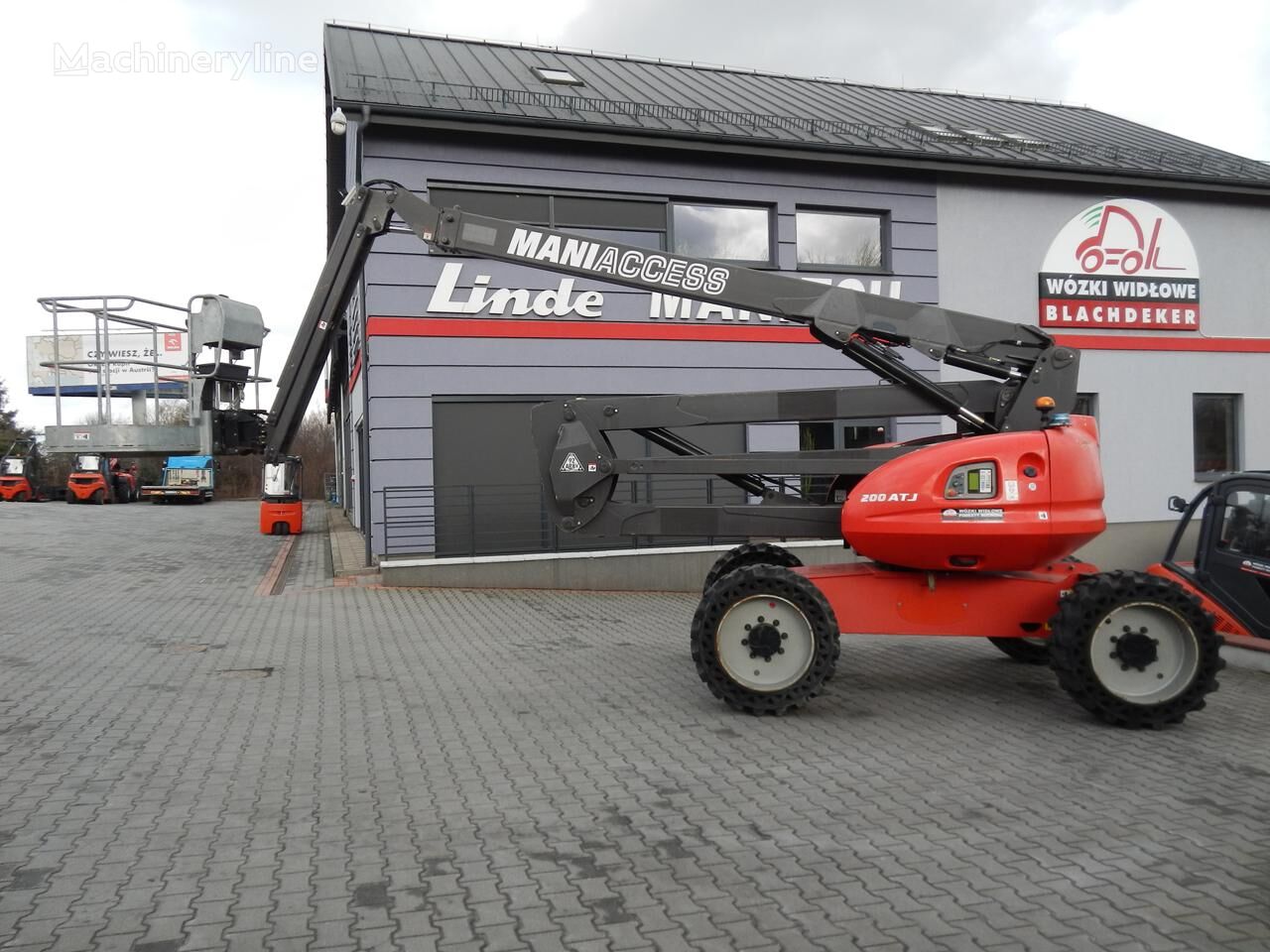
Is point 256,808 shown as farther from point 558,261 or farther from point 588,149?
point 588,149

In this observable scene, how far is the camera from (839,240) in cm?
1485

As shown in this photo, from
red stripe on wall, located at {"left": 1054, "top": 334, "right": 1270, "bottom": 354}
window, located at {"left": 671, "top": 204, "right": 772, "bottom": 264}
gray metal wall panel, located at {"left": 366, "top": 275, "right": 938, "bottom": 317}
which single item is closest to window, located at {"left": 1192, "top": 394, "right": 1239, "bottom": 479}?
red stripe on wall, located at {"left": 1054, "top": 334, "right": 1270, "bottom": 354}

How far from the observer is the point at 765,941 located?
3338mm

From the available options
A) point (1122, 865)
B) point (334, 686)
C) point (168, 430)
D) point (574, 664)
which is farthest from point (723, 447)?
point (168, 430)

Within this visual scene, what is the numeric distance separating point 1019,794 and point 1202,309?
1410 cm

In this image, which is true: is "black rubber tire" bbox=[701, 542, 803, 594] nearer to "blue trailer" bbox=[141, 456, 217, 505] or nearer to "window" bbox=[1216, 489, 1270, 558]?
"window" bbox=[1216, 489, 1270, 558]

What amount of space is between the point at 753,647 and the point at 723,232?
9364mm

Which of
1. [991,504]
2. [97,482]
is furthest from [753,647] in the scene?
[97,482]

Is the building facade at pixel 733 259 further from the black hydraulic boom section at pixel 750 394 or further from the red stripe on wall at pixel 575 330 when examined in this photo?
the black hydraulic boom section at pixel 750 394

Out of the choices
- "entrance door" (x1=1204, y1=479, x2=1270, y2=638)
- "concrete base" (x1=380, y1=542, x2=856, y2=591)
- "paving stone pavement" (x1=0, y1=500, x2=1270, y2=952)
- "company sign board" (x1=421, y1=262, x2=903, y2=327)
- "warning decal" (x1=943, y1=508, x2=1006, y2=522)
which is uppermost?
"company sign board" (x1=421, y1=262, x2=903, y2=327)

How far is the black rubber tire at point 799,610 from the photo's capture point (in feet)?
20.5

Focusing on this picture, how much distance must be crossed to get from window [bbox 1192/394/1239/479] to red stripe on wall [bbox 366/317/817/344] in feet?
23.3

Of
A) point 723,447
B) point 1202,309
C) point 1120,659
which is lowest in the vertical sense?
point 1120,659

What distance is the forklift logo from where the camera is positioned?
15375 mm
